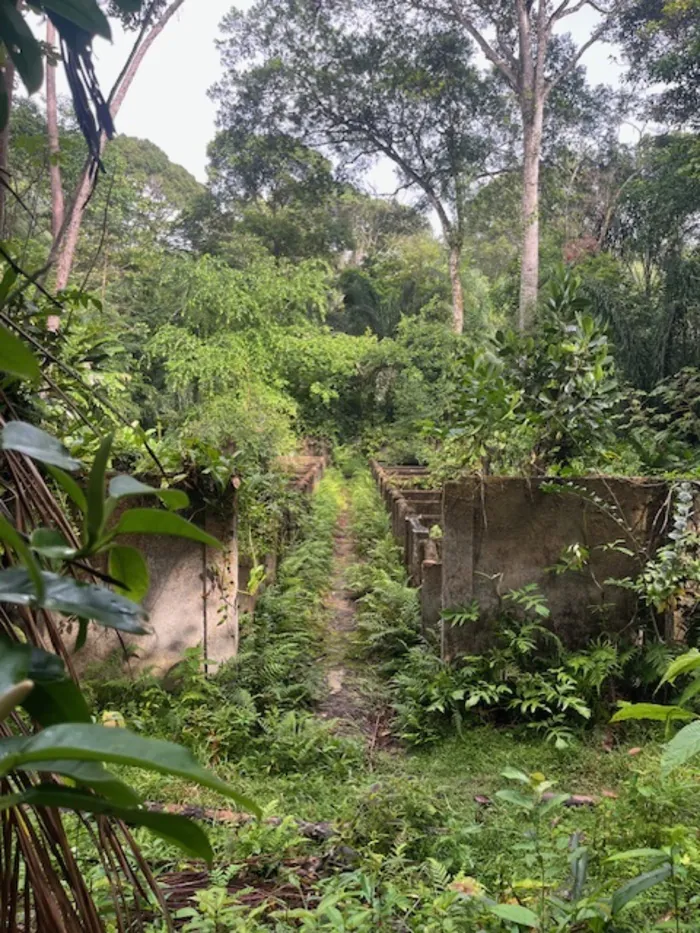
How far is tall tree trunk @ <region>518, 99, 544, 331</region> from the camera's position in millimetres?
11781

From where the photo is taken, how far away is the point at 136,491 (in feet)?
1.41

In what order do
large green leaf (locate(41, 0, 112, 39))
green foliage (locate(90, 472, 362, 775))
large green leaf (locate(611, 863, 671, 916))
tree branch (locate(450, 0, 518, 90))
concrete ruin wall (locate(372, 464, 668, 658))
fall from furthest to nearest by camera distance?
1. tree branch (locate(450, 0, 518, 90))
2. concrete ruin wall (locate(372, 464, 668, 658))
3. green foliage (locate(90, 472, 362, 775))
4. large green leaf (locate(611, 863, 671, 916))
5. large green leaf (locate(41, 0, 112, 39))

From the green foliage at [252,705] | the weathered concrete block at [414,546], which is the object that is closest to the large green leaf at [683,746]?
the green foliage at [252,705]

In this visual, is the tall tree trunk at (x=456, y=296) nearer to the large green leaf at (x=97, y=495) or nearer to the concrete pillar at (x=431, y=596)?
the concrete pillar at (x=431, y=596)

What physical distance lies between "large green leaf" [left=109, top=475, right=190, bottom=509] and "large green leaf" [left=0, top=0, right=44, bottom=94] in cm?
54

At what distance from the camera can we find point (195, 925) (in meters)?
1.70

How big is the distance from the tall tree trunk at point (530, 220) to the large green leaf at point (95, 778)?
1152cm

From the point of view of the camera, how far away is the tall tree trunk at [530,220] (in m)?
11.8

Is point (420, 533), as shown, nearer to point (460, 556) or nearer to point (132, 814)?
point (460, 556)

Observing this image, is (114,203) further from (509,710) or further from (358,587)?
(509,710)

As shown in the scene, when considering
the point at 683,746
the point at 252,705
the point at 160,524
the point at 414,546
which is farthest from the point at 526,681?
the point at 160,524

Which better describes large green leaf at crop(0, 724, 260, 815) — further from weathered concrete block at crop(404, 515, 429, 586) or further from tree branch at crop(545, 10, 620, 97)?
tree branch at crop(545, 10, 620, 97)

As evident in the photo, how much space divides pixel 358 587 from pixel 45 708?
588 centimetres

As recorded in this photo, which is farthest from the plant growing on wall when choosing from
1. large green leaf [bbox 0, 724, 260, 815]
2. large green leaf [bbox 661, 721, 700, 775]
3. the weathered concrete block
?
the weathered concrete block
